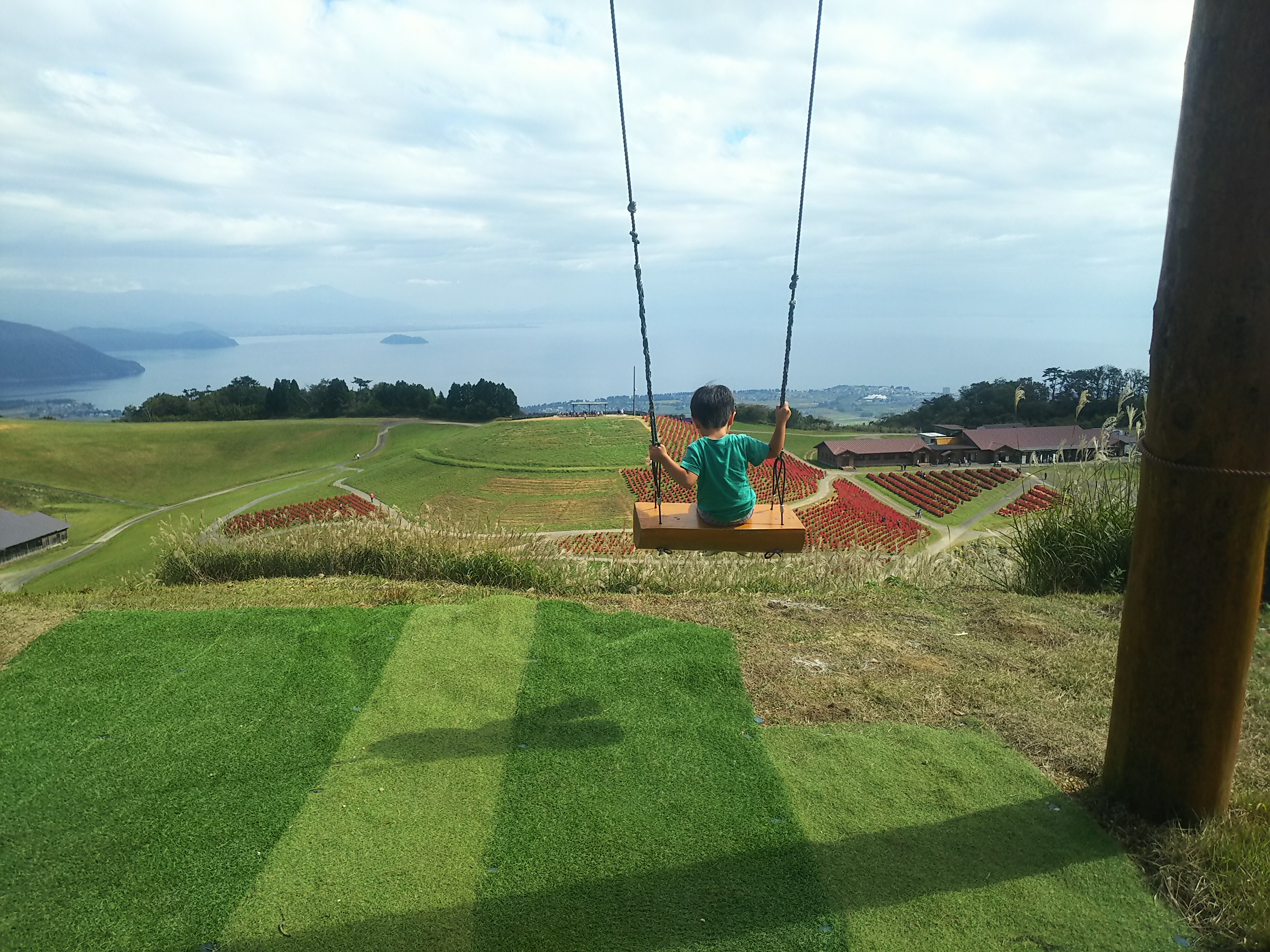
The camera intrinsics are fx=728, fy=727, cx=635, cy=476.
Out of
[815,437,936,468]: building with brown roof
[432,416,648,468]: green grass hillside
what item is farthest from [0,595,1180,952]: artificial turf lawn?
[815,437,936,468]: building with brown roof

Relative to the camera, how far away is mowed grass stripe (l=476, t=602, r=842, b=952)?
2887 millimetres

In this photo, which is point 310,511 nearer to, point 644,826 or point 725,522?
point 725,522

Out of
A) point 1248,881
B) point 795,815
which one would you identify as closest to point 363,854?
point 795,815

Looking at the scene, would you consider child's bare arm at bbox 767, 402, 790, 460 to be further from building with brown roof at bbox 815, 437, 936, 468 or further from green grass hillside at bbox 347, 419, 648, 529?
building with brown roof at bbox 815, 437, 936, 468

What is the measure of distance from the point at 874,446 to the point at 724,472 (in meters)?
47.2

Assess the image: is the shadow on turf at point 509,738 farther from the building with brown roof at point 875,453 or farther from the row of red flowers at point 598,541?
the building with brown roof at point 875,453

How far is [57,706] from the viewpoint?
468 centimetres

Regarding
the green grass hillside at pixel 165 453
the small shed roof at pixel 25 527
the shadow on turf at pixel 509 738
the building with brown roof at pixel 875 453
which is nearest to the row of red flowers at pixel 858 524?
the building with brown roof at pixel 875 453

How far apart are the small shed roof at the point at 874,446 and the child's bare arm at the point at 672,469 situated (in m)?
45.9

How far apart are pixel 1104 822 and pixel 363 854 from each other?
3463 millimetres

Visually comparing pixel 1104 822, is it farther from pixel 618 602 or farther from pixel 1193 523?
pixel 618 602

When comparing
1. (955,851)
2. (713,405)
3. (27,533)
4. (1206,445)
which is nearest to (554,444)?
(27,533)

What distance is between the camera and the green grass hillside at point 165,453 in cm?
4894

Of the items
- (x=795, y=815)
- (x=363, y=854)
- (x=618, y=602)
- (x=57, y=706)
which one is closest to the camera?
(x=363, y=854)
